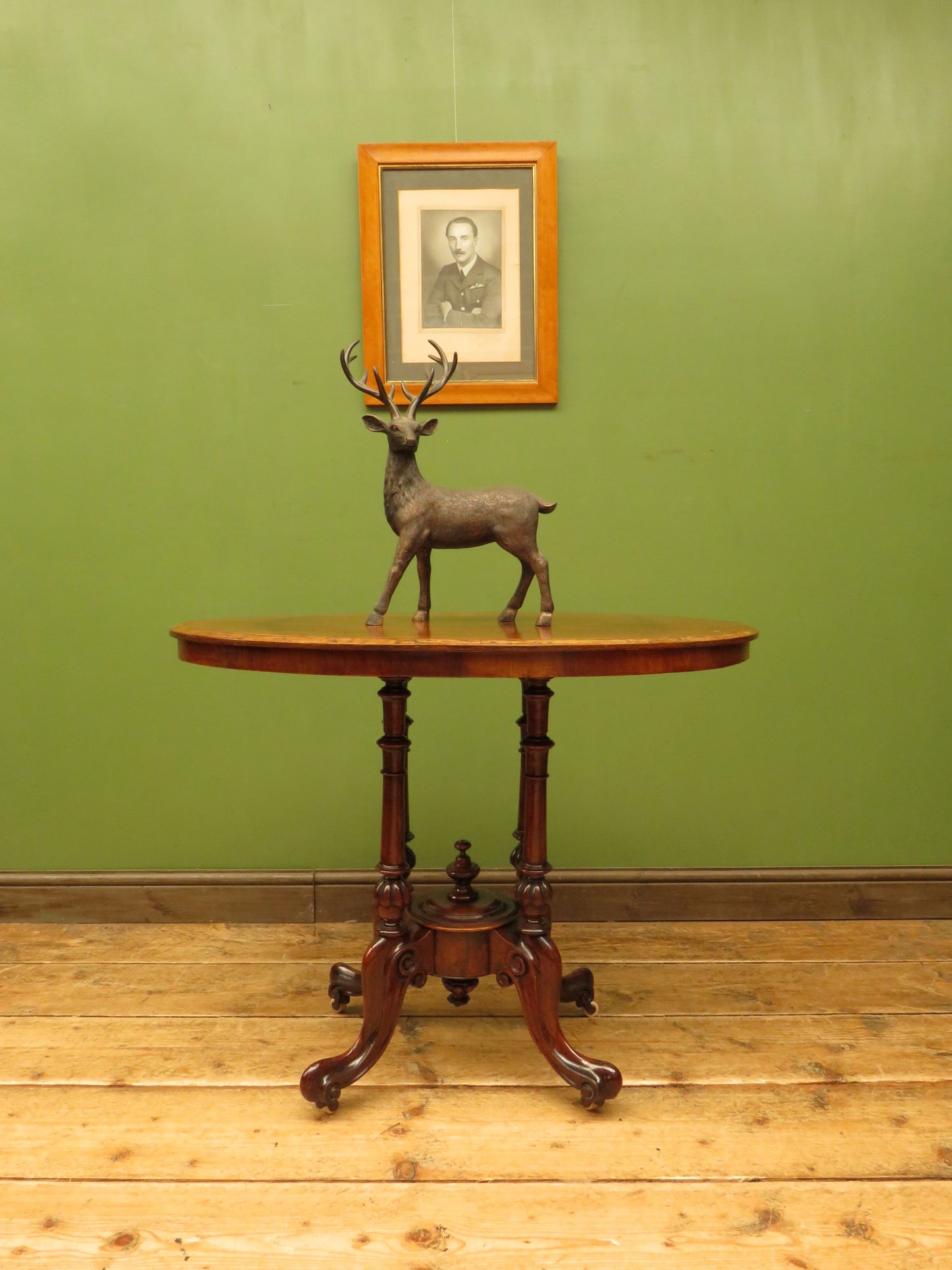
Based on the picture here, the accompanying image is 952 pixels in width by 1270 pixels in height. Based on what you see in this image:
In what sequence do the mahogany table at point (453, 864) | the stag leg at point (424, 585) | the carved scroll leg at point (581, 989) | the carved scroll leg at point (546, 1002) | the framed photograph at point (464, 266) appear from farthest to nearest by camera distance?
the framed photograph at point (464, 266), the carved scroll leg at point (581, 989), the stag leg at point (424, 585), the carved scroll leg at point (546, 1002), the mahogany table at point (453, 864)

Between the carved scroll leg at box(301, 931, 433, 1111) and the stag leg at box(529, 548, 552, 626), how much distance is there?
0.62 m

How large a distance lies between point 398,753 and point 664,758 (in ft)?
3.39

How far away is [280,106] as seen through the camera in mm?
2416

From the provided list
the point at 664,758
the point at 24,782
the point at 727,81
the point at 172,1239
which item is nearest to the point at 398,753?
the point at 172,1239

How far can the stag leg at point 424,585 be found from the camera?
180cm

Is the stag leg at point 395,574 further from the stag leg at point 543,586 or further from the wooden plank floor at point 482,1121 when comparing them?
the wooden plank floor at point 482,1121

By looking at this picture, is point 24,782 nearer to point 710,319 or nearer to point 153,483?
point 153,483

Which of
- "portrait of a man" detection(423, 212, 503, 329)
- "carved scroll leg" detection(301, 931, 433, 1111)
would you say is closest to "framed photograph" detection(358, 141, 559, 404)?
"portrait of a man" detection(423, 212, 503, 329)

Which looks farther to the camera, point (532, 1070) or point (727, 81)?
point (727, 81)

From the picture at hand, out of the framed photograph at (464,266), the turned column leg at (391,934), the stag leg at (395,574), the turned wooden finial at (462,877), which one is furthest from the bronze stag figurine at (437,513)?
the framed photograph at (464,266)

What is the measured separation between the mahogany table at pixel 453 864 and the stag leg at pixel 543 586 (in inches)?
1.5

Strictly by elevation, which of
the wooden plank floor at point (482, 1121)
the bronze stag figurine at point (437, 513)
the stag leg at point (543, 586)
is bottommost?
the wooden plank floor at point (482, 1121)

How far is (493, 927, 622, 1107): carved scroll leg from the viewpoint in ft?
5.44

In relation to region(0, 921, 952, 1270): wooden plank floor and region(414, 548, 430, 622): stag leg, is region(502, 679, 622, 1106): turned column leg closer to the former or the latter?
region(0, 921, 952, 1270): wooden plank floor
